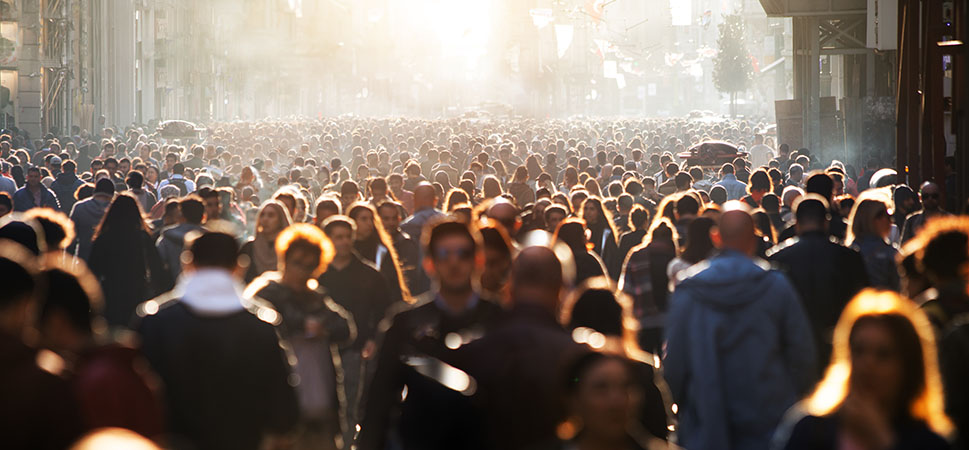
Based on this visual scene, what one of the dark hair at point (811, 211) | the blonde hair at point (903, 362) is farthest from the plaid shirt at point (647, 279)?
the blonde hair at point (903, 362)

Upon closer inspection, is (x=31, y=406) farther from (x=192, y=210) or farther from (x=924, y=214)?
(x=924, y=214)

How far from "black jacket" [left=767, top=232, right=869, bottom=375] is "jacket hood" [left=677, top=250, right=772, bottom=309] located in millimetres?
1753

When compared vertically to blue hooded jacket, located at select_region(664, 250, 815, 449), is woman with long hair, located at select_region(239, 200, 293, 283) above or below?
above

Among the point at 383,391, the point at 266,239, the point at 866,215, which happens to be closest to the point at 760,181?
the point at 866,215

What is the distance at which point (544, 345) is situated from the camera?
4.71 m

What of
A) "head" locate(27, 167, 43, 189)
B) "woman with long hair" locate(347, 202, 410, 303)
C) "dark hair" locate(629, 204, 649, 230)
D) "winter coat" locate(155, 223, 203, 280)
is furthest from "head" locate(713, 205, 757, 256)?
"head" locate(27, 167, 43, 189)

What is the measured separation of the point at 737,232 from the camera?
6.82 m

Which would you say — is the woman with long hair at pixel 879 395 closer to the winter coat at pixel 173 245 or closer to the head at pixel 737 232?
the head at pixel 737 232

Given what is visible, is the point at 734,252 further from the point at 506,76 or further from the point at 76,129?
the point at 506,76

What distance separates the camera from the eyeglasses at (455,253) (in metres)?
5.73

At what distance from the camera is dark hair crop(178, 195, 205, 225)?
1103 cm

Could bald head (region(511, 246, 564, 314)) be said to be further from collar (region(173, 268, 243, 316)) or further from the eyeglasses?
collar (region(173, 268, 243, 316))

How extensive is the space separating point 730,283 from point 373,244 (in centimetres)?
Result: 406

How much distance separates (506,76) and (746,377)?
461ft
